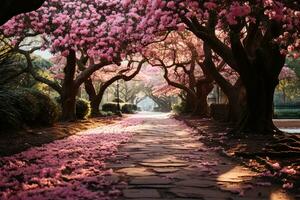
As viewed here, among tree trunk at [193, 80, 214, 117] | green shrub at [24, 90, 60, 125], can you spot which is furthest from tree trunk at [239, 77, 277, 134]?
tree trunk at [193, 80, 214, 117]

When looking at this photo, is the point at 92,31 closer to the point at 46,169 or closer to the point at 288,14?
the point at 288,14

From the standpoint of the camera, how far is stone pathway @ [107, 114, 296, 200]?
6523mm

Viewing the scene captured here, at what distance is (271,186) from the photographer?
7.22m

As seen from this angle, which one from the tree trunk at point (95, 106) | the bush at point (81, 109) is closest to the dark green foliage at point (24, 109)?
the bush at point (81, 109)

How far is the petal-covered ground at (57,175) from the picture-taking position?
649cm

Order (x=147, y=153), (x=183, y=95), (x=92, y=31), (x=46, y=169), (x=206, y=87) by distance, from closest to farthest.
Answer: (x=46, y=169), (x=147, y=153), (x=92, y=31), (x=206, y=87), (x=183, y=95)

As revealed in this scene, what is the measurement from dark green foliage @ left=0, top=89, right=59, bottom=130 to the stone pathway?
3761mm

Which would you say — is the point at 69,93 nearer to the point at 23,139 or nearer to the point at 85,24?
the point at 85,24

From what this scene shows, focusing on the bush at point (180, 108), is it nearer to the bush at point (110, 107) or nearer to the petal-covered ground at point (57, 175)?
the bush at point (110, 107)

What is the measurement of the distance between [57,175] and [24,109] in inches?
323

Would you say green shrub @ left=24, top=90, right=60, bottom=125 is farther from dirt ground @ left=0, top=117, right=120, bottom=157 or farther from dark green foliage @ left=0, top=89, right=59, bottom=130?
dirt ground @ left=0, top=117, right=120, bottom=157

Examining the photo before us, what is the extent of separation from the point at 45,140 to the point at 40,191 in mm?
8156

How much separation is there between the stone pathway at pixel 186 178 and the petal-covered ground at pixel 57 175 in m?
0.33

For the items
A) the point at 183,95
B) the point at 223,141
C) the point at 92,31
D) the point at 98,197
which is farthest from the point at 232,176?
the point at 183,95
